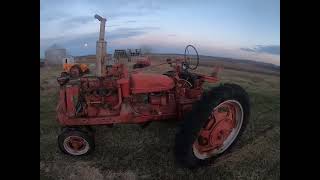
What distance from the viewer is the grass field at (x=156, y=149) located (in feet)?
12.7

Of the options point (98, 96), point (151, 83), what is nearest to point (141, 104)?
point (151, 83)

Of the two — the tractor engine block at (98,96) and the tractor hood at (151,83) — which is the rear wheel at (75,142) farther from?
the tractor hood at (151,83)

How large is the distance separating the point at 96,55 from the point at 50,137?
2.59ft

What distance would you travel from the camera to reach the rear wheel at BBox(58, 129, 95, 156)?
3908 mm

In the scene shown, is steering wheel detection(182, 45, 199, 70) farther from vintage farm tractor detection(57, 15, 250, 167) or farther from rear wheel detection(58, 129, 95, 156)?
rear wheel detection(58, 129, 95, 156)

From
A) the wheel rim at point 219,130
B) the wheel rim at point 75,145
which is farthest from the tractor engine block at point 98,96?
the wheel rim at point 219,130

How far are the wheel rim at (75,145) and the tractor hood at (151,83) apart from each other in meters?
0.59

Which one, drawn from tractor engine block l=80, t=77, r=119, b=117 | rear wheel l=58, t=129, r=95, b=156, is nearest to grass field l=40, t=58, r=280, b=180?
rear wheel l=58, t=129, r=95, b=156

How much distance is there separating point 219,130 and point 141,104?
0.67m

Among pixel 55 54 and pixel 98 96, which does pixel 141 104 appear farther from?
pixel 55 54

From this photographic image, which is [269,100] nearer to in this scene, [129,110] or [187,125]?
[187,125]
